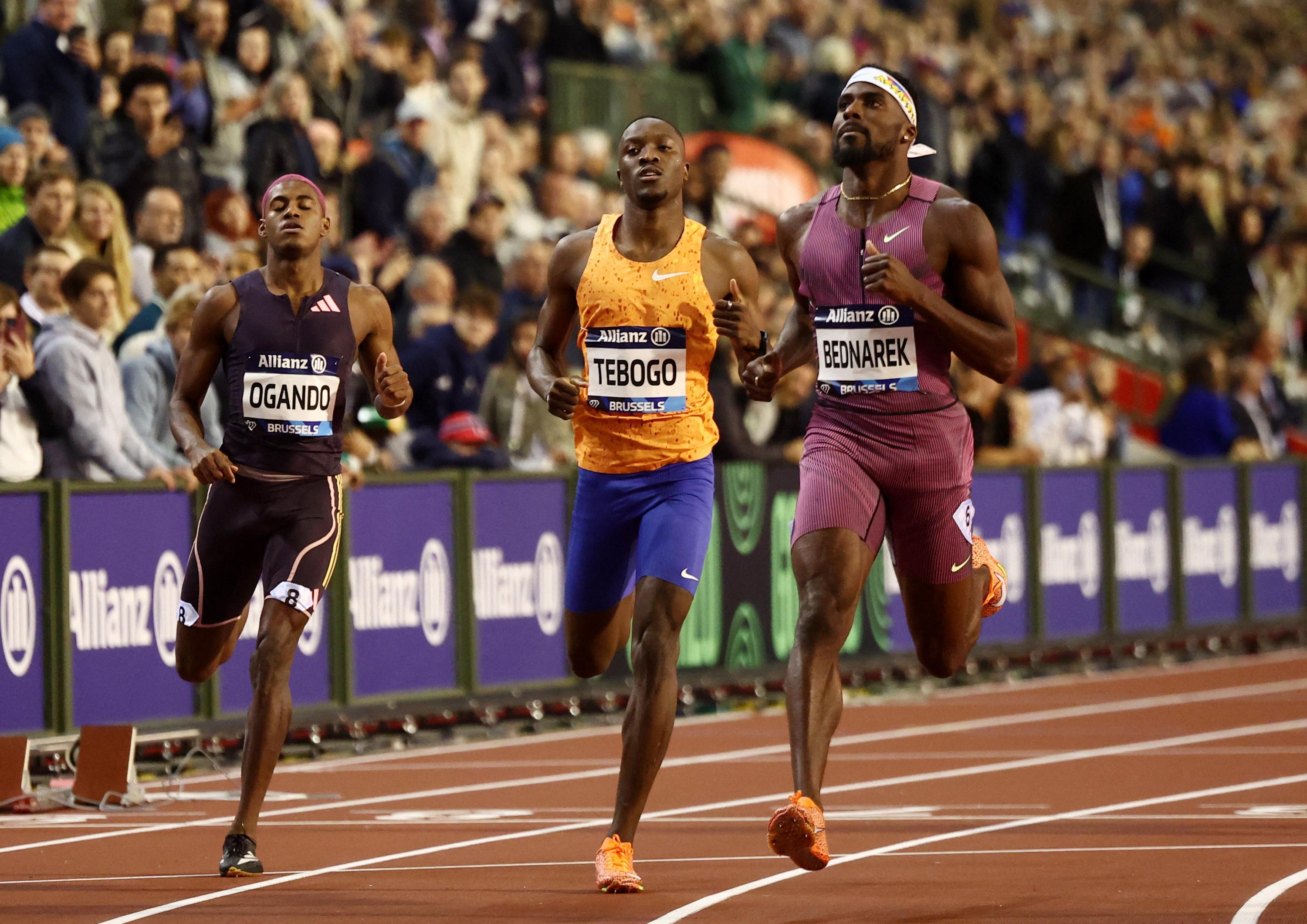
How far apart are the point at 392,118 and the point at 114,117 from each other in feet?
12.7

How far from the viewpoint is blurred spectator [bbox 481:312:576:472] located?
16375 mm

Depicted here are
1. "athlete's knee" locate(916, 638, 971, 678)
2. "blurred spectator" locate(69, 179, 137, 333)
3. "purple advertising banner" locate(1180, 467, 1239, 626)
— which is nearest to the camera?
"athlete's knee" locate(916, 638, 971, 678)

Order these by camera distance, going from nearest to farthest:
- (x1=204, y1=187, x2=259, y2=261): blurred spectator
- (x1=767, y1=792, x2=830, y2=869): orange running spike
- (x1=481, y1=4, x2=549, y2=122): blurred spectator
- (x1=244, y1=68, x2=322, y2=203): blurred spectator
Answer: (x1=767, y1=792, x2=830, y2=869): orange running spike
(x1=204, y1=187, x2=259, y2=261): blurred spectator
(x1=244, y1=68, x2=322, y2=203): blurred spectator
(x1=481, y1=4, x2=549, y2=122): blurred spectator

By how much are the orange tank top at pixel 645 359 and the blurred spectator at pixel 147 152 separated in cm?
692

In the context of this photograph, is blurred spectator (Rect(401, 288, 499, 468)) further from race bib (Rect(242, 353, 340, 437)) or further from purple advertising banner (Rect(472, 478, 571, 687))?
race bib (Rect(242, 353, 340, 437))

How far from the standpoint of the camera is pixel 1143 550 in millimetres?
21531

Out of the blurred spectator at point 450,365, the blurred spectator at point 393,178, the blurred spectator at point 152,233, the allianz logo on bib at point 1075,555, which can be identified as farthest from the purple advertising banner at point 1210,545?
the blurred spectator at point 152,233

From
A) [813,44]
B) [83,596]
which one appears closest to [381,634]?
[83,596]

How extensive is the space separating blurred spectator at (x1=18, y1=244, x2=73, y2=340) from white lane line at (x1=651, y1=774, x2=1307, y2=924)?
606cm

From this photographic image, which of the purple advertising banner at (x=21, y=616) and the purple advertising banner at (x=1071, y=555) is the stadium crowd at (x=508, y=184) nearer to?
the purple advertising banner at (x=21, y=616)

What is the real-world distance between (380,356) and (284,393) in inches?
15.7

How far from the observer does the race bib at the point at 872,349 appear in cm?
862

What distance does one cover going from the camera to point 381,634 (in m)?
14.8

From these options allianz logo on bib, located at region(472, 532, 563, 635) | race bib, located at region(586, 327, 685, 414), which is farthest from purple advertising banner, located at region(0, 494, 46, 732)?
race bib, located at region(586, 327, 685, 414)
